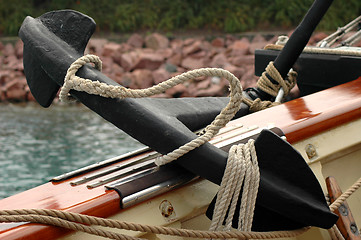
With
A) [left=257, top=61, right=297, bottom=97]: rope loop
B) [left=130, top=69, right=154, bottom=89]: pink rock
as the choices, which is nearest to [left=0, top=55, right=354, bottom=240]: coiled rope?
[left=257, top=61, right=297, bottom=97]: rope loop

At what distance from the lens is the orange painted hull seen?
1.13 m

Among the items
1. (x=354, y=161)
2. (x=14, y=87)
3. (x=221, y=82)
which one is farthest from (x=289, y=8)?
(x=354, y=161)

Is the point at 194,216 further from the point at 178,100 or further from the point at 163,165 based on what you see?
the point at 178,100

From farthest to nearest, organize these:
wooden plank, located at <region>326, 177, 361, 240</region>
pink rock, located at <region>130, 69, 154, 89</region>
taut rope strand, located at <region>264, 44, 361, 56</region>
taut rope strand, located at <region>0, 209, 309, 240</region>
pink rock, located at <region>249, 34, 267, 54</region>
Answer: pink rock, located at <region>249, 34, 267, 54</region>
pink rock, located at <region>130, 69, 154, 89</region>
taut rope strand, located at <region>264, 44, 361, 56</region>
wooden plank, located at <region>326, 177, 361, 240</region>
taut rope strand, located at <region>0, 209, 309, 240</region>

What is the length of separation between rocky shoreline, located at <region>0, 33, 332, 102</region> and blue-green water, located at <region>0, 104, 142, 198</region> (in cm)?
121

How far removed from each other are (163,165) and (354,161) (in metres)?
0.76

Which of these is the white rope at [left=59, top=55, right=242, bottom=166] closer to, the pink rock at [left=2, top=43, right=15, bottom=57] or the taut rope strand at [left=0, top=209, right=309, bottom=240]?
the taut rope strand at [left=0, top=209, right=309, bottom=240]

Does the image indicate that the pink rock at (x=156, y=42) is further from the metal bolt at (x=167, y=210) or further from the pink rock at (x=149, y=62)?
the metal bolt at (x=167, y=210)

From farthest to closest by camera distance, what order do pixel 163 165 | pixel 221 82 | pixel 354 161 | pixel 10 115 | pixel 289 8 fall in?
pixel 289 8 < pixel 221 82 < pixel 10 115 < pixel 354 161 < pixel 163 165

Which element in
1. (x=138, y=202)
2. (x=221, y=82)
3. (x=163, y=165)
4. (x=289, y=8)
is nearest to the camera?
(x=138, y=202)

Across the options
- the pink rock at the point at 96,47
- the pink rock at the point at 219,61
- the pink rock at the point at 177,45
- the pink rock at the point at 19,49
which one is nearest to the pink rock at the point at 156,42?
the pink rock at the point at 177,45

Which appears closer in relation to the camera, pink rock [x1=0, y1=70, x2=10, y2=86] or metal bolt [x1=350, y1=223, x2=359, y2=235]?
metal bolt [x1=350, y1=223, x2=359, y2=235]

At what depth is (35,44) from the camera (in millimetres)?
1383

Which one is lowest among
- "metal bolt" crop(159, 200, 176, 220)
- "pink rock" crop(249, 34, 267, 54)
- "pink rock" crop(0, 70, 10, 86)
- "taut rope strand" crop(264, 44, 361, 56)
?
"pink rock" crop(0, 70, 10, 86)
